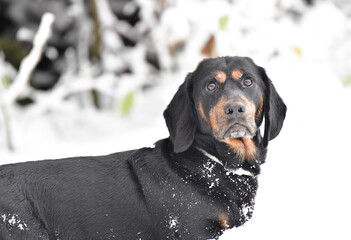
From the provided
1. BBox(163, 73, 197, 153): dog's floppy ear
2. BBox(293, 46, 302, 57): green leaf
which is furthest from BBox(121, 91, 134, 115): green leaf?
BBox(163, 73, 197, 153): dog's floppy ear

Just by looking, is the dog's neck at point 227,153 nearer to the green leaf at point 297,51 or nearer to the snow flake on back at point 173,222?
the snow flake on back at point 173,222

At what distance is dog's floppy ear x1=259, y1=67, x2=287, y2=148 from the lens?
351 centimetres

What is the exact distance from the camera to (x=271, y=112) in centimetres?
351

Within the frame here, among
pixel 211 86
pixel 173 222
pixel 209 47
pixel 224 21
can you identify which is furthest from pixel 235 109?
pixel 209 47

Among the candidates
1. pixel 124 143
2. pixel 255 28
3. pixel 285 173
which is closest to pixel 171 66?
pixel 255 28

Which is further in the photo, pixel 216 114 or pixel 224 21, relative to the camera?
pixel 224 21

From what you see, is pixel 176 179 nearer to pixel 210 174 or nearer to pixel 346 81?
pixel 210 174

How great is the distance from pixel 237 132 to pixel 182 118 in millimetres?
422

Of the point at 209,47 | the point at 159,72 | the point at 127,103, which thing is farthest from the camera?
the point at 159,72

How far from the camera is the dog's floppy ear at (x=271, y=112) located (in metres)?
3.51

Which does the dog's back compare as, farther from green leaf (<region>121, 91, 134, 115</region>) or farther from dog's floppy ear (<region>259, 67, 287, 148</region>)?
green leaf (<region>121, 91, 134, 115</region>)

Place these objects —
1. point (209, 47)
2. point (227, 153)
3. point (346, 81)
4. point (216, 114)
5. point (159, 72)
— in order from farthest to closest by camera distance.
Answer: point (159, 72) → point (209, 47) → point (346, 81) → point (227, 153) → point (216, 114)

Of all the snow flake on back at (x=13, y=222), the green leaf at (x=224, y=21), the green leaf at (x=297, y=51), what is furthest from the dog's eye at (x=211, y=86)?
the green leaf at (x=297, y=51)

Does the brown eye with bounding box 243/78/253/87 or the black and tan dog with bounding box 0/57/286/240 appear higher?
the brown eye with bounding box 243/78/253/87
